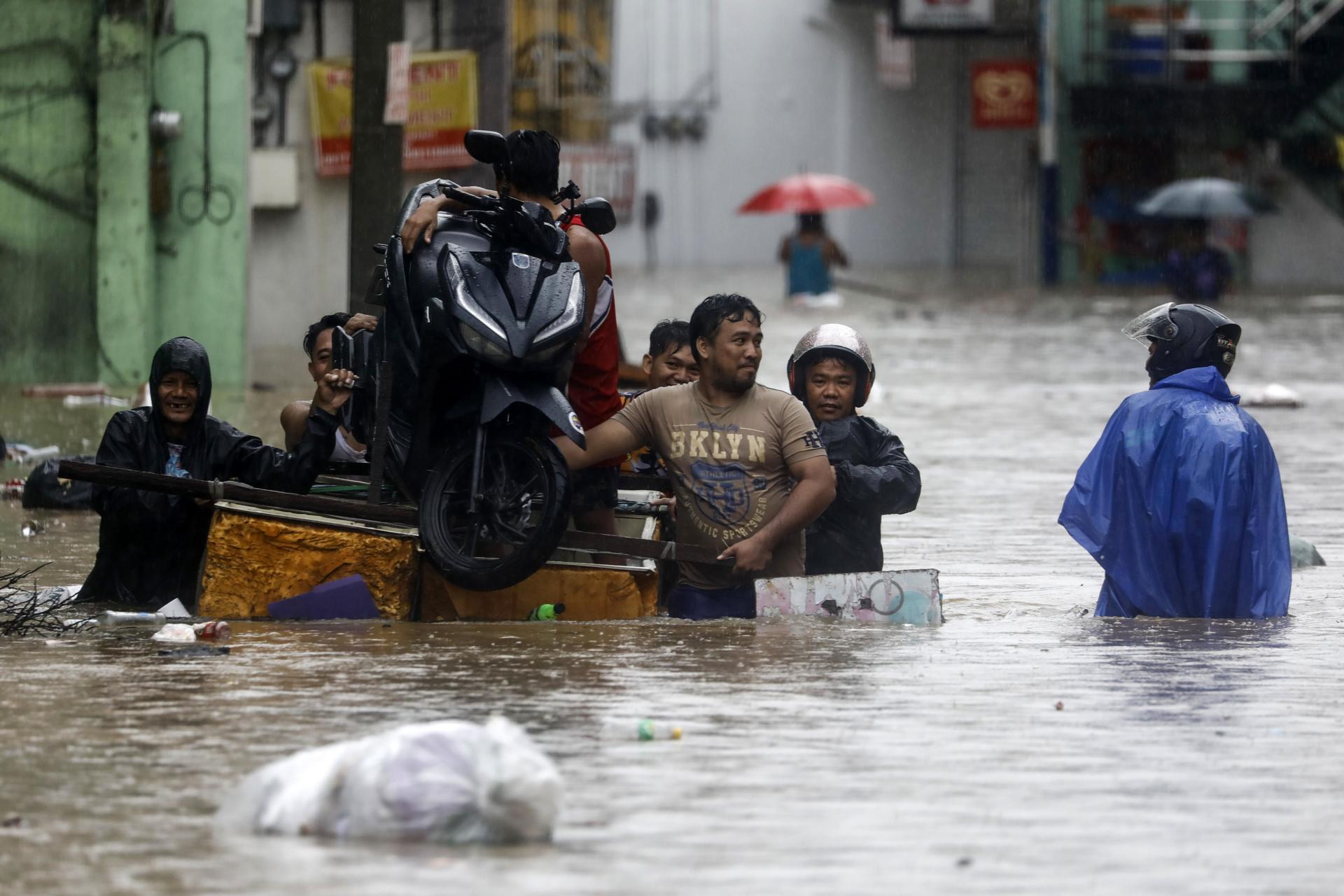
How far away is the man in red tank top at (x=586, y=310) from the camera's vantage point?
7.09m

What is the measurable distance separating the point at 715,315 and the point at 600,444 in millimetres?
525

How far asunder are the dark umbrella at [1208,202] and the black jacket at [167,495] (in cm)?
2670

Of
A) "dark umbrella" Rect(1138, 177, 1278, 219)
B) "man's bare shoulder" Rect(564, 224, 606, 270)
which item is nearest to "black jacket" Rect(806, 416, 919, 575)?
"man's bare shoulder" Rect(564, 224, 606, 270)

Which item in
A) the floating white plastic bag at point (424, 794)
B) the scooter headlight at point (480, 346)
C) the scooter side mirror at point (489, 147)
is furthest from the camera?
the scooter side mirror at point (489, 147)

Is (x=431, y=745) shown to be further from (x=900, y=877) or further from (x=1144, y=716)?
(x=1144, y=716)

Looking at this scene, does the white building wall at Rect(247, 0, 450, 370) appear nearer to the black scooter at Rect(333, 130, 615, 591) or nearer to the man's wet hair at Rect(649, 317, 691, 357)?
the man's wet hair at Rect(649, 317, 691, 357)

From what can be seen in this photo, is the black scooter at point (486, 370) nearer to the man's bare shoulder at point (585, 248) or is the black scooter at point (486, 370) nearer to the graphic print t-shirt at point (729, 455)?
the man's bare shoulder at point (585, 248)

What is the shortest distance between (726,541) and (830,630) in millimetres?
421

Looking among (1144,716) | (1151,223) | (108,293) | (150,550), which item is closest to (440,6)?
(108,293)

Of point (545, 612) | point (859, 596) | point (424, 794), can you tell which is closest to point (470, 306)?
point (545, 612)

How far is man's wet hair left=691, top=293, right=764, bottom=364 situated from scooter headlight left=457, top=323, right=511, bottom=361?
687 mm

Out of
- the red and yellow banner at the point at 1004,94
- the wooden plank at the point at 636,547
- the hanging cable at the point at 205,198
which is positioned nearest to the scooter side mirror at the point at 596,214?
the wooden plank at the point at 636,547

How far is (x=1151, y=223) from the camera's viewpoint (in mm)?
40094

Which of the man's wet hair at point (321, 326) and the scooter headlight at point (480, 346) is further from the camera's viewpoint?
the man's wet hair at point (321, 326)
